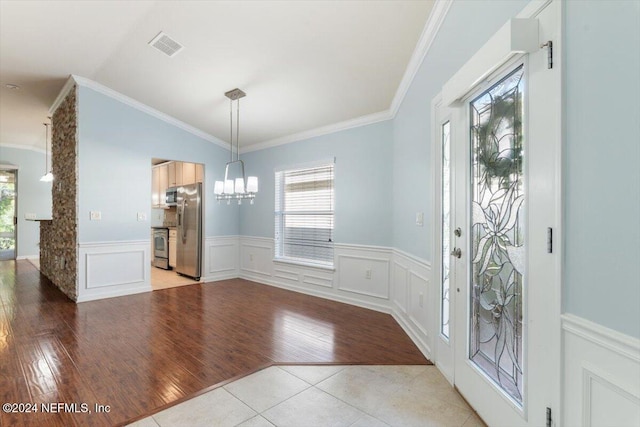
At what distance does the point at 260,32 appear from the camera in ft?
9.41

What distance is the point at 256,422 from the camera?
1834 mm

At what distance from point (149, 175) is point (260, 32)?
324 cm

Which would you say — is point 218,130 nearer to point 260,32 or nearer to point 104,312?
point 260,32

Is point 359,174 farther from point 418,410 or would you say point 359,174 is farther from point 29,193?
point 29,193

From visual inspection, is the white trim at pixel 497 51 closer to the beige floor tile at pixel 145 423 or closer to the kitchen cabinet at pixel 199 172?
the beige floor tile at pixel 145 423

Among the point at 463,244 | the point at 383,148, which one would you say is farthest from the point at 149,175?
the point at 463,244

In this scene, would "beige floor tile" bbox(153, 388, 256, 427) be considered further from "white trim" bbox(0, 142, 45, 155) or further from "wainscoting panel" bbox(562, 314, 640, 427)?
"white trim" bbox(0, 142, 45, 155)

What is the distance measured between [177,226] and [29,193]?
4.75 m

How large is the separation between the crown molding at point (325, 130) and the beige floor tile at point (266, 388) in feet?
10.3

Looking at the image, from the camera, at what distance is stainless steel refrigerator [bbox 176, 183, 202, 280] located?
5.75 m

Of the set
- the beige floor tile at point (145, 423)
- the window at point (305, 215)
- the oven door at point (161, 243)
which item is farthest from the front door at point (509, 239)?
the oven door at point (161, 243)

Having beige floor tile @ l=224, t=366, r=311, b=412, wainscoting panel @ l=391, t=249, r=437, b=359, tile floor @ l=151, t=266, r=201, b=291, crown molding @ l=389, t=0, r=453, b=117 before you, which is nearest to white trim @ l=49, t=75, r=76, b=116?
tile floor @ l=151, t=266, r=201, b=291

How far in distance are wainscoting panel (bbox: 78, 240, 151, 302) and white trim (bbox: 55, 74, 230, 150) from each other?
2.04 m

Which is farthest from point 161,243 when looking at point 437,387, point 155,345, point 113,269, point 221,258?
point 437,387
